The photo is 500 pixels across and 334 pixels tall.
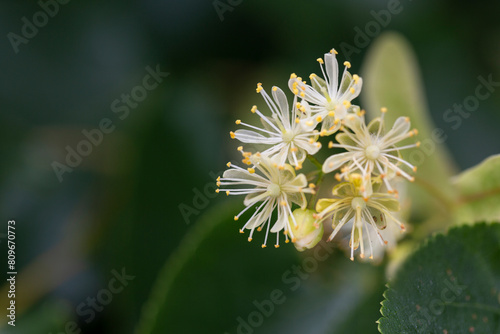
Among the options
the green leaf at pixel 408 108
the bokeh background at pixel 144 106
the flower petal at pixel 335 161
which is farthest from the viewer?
the bokeh background at pixel 144 106

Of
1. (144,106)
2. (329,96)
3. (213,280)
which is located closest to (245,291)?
(213,280)

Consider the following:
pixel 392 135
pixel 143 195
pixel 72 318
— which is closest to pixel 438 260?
pixel 392 135

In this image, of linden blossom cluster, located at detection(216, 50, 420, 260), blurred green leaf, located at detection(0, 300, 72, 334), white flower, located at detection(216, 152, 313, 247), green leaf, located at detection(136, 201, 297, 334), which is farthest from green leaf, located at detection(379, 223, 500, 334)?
blurred green leaf, located at detection(0, 300, 72, 334)

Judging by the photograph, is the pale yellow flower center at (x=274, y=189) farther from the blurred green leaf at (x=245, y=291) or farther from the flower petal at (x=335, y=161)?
the blurred green leaf at (x=245, y=291)

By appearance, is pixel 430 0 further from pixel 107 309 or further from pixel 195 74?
pixel 107 309

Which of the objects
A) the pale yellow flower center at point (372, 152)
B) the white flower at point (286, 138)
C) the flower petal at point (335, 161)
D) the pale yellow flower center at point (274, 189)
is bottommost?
the pale yellow flower center at point (372, 152)

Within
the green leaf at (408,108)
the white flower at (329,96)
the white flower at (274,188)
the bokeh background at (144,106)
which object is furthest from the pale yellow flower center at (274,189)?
the bokeh background at (144,106)
